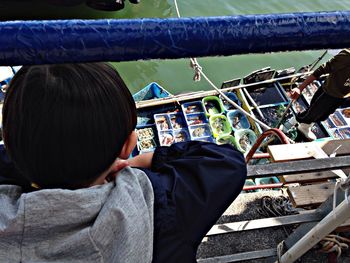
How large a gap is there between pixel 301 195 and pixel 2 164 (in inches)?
61.0

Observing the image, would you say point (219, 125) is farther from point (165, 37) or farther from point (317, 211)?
point (165, 37)

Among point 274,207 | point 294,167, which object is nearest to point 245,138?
point 274,207

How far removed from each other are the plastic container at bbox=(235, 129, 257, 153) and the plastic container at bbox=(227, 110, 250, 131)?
9.8 inches

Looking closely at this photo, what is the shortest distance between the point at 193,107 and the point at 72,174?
6.24 meters

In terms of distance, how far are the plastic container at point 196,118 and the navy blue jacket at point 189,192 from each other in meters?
5.71

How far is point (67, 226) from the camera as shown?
73cm

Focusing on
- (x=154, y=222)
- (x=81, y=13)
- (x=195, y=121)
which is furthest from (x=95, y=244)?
(x=81, y=13)

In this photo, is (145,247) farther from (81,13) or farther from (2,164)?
(81,13)

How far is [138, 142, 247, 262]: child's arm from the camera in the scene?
34.3 inches

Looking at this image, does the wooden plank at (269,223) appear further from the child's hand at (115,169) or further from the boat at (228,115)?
the boat at (228,115)

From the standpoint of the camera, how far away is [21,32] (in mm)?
643

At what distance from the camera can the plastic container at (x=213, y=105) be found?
6934 millimetres

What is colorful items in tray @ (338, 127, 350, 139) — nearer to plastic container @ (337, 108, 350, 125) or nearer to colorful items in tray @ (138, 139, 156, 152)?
plastic container @ (337, 108, 350, 125)

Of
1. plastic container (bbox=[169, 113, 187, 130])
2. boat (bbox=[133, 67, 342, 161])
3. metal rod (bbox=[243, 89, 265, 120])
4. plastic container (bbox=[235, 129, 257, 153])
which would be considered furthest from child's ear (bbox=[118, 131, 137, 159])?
metal rod (bbox=[243, 89, 265, 120])
